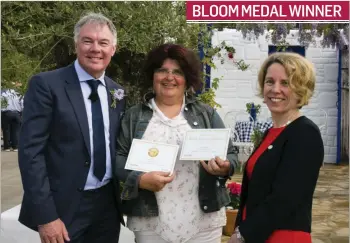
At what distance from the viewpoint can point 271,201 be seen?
1.85 m

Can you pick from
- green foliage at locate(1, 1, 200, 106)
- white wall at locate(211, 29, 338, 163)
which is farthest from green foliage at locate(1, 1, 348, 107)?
white wall at locate(211, 29, 338, 163)

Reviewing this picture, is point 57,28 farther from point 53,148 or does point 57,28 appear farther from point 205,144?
point 205,144

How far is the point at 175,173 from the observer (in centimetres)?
230

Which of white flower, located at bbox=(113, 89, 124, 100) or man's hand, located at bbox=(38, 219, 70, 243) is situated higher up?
white flower, located at bbox=(113, 89, 124, 100)

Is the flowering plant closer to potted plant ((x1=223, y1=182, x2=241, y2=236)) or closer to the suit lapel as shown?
potted plant ((x1=223, y1=182, x2=241, y2=236))

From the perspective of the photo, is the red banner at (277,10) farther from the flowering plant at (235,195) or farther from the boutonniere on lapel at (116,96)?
the flowering plant at (235,195)

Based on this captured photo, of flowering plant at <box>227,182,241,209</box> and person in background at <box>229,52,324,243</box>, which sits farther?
flowering plant at <box>227,182,241,209</box>

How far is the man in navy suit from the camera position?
2.21 metres

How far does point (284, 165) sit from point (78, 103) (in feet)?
3.15

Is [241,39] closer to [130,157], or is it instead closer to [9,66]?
[9,66]

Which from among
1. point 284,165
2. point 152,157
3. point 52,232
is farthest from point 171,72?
point 52,232

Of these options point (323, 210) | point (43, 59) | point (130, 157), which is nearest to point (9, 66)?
point (43, 59)

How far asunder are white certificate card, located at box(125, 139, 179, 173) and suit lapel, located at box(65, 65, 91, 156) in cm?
22

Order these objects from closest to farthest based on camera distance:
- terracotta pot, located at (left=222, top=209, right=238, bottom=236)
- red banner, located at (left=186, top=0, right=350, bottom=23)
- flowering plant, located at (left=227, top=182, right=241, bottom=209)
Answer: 1. red banner, located at (left=186, top=0, right=350, bottom=23)
2. terracotta pot, located at (left=222, top=209, right=238, bottom=236)
3. flowering plant, located at (left=227, top=182, right=241, bottom=209)
